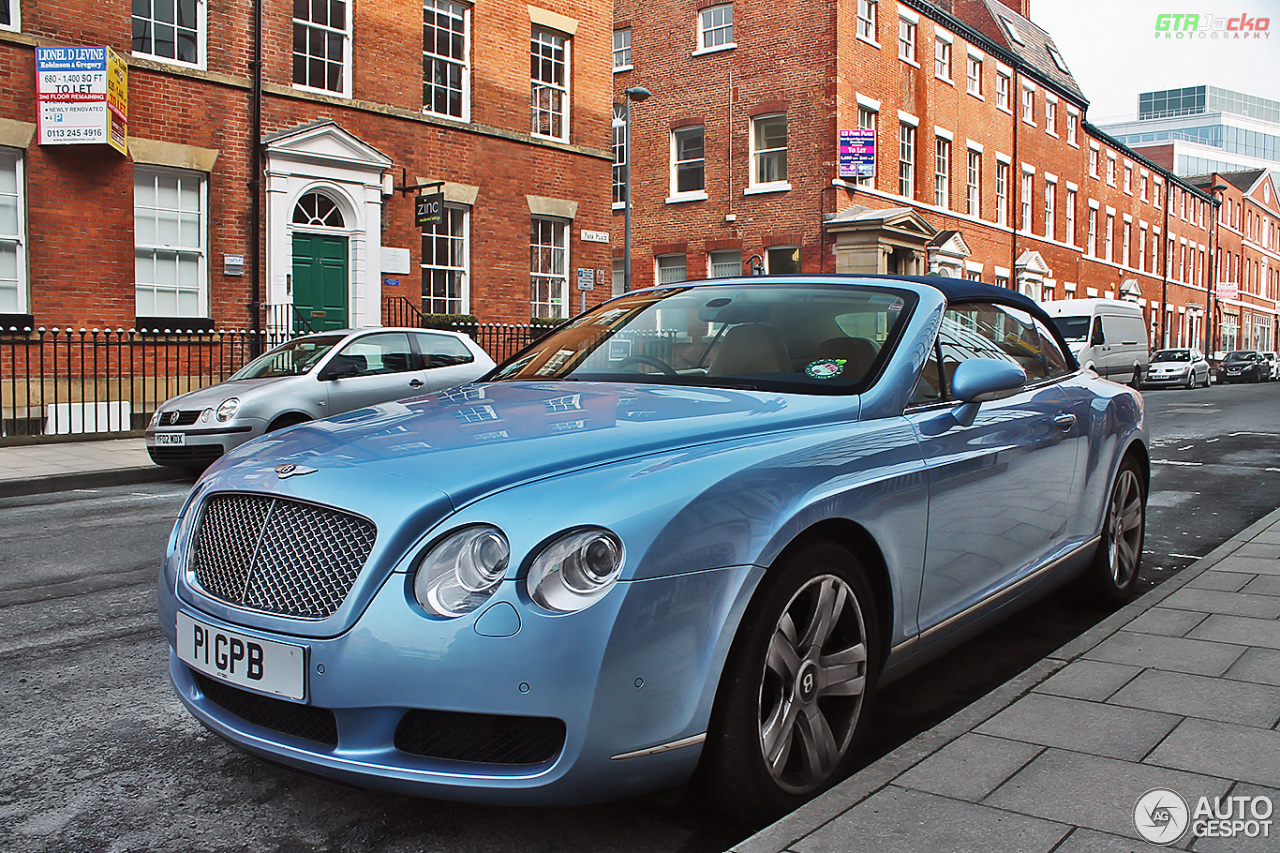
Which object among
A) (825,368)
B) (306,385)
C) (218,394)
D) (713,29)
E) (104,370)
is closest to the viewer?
(825,368)

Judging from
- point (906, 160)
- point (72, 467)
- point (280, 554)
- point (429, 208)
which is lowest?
point (72, 467)

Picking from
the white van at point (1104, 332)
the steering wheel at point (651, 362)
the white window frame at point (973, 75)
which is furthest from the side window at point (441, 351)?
the white window frame at point (973, 75)

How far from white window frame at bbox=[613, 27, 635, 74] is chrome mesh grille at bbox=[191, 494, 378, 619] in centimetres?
3026

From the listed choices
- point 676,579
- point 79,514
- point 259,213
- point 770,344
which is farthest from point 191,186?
point 676,579

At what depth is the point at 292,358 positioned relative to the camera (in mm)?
11375

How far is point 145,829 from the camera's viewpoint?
2764 millimetres

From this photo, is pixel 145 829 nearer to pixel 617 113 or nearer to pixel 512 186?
pixel 512 186

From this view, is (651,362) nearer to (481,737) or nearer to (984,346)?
(984,346)

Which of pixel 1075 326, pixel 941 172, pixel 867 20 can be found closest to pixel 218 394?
pixel 867 20

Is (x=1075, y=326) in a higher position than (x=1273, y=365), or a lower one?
higher

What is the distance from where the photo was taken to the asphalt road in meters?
2.74

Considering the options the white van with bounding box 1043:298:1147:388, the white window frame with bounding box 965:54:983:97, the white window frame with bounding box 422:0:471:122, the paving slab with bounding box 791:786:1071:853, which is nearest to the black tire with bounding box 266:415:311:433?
the paving slab with bounding box 791:786:1071:853

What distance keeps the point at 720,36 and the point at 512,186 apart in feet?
38.8

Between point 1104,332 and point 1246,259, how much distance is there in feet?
179
